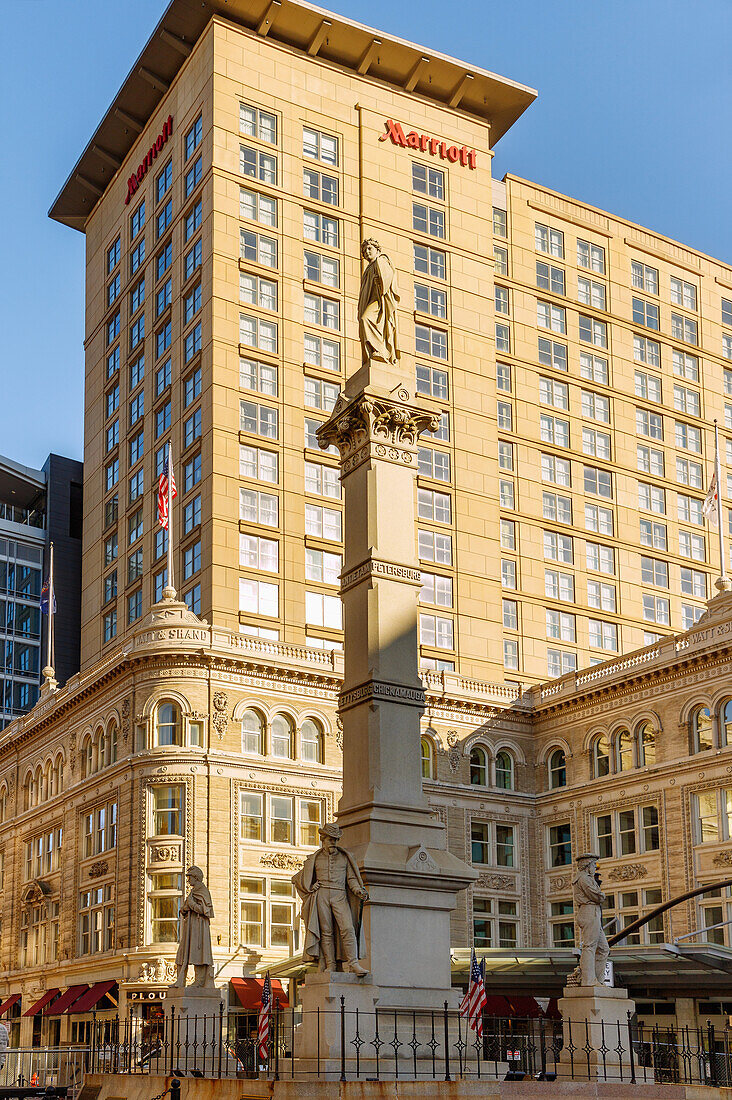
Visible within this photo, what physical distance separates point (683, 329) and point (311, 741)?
136 ft

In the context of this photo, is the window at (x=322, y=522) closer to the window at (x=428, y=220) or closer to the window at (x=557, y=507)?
the window at (x=557, y=507)

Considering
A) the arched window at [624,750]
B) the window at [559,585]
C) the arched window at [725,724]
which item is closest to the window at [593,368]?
the window at [559,585]

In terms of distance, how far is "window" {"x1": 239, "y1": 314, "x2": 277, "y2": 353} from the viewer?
2704 inches

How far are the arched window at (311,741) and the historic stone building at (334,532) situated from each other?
0.32m

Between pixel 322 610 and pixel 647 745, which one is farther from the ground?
pixel 322 610

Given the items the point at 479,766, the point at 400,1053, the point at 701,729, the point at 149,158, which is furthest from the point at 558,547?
the point at 400,1053

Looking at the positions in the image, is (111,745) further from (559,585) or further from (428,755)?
(559,585)

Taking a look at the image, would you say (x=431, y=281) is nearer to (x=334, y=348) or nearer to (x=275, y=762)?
(x=334, y=348)

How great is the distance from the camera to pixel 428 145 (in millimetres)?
77562

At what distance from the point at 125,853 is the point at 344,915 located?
34.2 m

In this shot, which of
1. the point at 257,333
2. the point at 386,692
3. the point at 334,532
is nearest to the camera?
the point at 386,692

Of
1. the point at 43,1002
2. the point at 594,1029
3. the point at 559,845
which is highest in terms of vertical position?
the point at 559,845

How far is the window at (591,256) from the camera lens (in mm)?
83562

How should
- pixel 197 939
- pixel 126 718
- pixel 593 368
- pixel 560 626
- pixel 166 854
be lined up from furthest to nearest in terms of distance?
pixel 593 368 → pixel 560 626 → pixel 126 718 → pixel 166 854 → pixel 197 939
